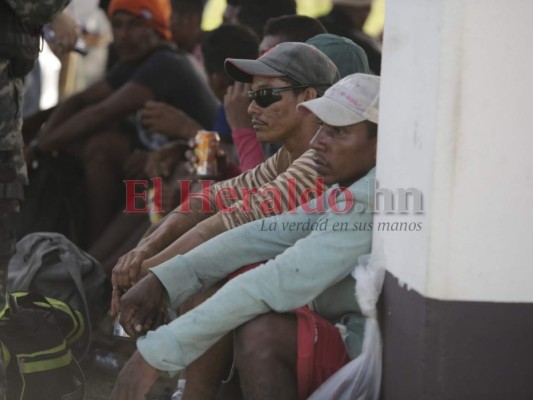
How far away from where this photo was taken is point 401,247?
2818 millimetres

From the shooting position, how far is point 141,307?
10.5ft

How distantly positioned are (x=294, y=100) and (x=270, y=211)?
1.60ft

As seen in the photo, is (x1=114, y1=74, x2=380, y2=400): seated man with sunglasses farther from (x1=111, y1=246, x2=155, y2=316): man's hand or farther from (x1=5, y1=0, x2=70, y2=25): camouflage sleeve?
(x1=5, y1=0, x2=70, y2=25): camouflage sleeve

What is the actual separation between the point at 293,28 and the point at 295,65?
3.15ft

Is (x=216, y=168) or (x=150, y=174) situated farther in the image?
(x=150, y=174)

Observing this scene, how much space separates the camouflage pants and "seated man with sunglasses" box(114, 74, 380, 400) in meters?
0.85

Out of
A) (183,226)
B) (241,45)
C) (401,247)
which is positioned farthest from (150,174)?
(401,247)

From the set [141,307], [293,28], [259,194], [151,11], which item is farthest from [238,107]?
[151,11]

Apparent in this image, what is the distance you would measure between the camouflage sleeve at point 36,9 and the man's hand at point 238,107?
1.14 m

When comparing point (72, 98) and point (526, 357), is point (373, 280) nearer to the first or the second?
point (526, 357)

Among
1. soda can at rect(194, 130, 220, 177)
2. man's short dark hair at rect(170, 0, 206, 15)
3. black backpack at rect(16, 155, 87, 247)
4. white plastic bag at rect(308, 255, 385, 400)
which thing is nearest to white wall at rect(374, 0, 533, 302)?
white plastic bag at rect(308, 255, 385, 400)

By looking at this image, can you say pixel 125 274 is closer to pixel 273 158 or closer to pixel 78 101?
pixel 273 158

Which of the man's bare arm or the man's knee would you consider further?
the man's bare arm

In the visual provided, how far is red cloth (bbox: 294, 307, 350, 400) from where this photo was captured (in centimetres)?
295
